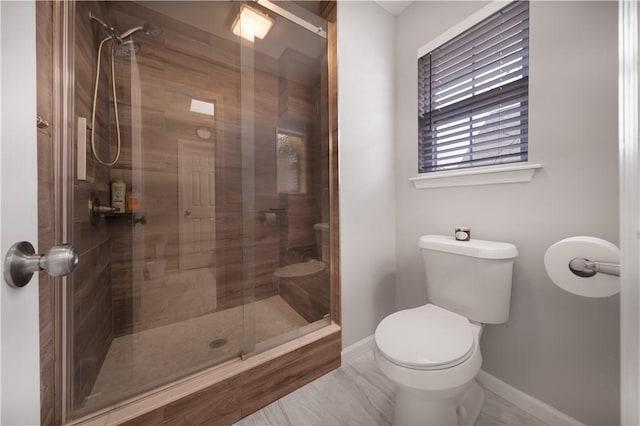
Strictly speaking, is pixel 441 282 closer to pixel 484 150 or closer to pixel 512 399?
pixel 512 399

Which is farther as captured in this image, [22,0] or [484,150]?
[484,150]

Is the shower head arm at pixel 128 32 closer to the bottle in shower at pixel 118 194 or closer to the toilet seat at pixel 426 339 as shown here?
the bottle in shower at pixel 118 194

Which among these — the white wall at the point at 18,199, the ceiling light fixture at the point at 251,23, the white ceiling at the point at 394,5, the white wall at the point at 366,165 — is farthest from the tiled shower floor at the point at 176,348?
the white ceiling at the point at 394,5

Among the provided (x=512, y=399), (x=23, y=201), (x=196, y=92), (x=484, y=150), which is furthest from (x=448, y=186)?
(x=196, y=92)

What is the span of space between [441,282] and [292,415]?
95 centimetres

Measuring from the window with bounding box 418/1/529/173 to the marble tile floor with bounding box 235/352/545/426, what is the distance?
3.87 feet

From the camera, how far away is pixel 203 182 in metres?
1.81

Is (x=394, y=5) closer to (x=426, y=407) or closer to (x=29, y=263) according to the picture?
(x=29, y=263)

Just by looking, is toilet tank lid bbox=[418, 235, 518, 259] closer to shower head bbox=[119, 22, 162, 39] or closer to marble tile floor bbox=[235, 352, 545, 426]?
marble tile floor bbox=[235, 352, 545, 426]

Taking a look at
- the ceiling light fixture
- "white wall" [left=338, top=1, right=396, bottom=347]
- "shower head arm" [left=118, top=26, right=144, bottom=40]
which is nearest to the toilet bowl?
"white wall" [left=338, top=1, right=396, bottom=347]

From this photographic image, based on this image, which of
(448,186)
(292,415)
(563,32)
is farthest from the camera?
(448,186)

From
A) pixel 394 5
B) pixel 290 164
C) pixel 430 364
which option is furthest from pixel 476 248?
pixel 394 5

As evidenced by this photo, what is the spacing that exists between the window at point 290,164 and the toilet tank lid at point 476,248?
3.21ft

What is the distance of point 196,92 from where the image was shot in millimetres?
1783
